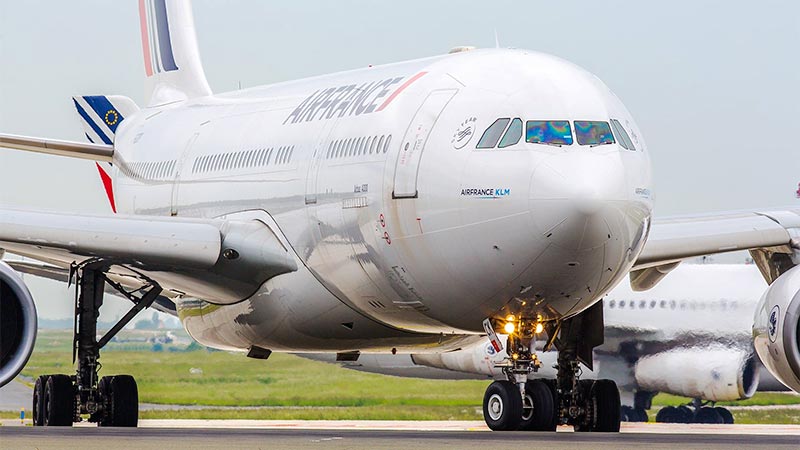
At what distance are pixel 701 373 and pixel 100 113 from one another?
12213 millimetres

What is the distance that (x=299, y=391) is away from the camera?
116ft

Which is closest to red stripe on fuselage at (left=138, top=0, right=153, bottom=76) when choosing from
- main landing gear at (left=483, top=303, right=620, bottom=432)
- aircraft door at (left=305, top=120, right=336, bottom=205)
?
aircraft door at (left=305, top=120, right=336, bottom=205)

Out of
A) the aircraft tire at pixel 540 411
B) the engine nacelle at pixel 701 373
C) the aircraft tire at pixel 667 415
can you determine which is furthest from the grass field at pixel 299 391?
the aircraft tire at pixel 540 411

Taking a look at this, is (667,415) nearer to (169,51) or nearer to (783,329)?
(169,51)

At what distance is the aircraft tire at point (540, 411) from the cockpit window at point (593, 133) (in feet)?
8.73

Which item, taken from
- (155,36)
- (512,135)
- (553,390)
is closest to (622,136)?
(512,135)

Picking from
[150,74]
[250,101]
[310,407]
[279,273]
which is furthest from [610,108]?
[310,407]

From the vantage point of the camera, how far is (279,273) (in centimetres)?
1841

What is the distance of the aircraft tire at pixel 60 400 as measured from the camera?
18767 millimetres

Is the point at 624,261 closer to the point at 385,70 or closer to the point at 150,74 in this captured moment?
the point at 385,70

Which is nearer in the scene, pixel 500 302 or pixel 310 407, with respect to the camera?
pixel 500 302

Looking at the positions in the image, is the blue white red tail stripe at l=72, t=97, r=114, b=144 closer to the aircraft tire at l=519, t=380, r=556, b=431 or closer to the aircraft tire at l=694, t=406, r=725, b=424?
the aircraft tire at l=519, t=380, r=556, b=431

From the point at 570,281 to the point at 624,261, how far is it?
54cm

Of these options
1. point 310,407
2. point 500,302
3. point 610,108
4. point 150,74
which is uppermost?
point 150,74
